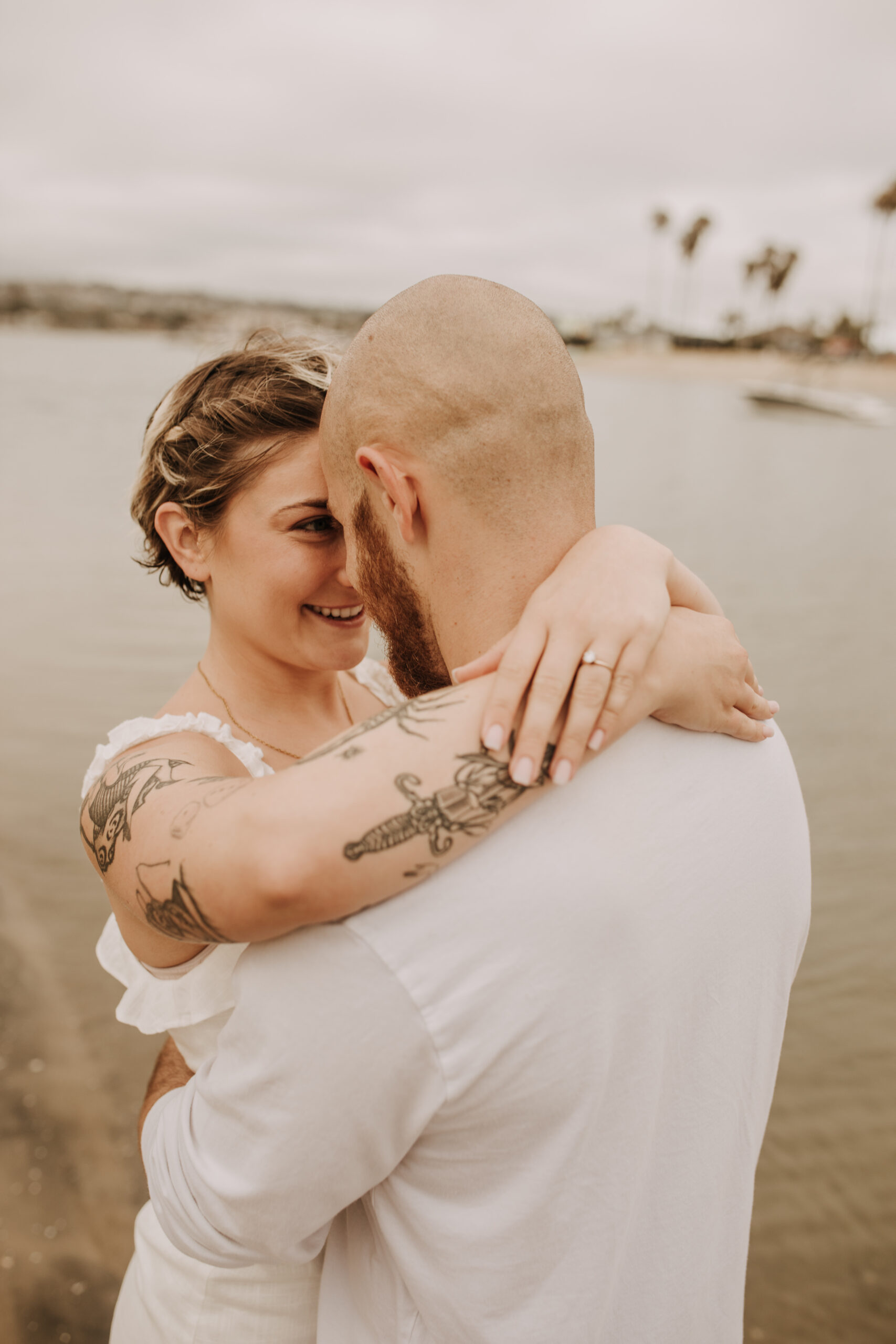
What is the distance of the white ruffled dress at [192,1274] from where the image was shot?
1.76m

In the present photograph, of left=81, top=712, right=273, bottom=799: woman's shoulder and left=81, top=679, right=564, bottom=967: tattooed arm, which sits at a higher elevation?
left=81, top=679, right=564, bottom=967: tattooed arm

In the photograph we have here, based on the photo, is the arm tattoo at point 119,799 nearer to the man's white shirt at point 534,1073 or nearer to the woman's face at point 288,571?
the man's white shirt at point 534,1073

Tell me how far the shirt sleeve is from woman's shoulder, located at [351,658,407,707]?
1.70 metres

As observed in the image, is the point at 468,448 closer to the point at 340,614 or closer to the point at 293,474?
the point at 293,474

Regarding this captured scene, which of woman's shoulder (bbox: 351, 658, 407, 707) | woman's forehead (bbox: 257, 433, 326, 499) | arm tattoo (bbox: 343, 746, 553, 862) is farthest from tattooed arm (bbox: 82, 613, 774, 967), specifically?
woman's shoulder (bbox: 351, 658, 407, 707)

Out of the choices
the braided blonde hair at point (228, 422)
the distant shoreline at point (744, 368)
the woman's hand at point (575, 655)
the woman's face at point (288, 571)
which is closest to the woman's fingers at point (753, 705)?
the woman's hand at point (575, 655)

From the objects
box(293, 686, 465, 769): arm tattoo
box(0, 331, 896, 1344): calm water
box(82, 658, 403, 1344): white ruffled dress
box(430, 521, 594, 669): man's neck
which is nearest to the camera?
box(293, 686, 465, 769): arm tattoo

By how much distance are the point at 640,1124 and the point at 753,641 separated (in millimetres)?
9340

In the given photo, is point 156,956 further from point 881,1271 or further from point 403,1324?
point 881,1271

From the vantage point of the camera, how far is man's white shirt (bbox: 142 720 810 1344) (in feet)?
3.68

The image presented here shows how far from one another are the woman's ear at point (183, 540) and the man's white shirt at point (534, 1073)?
4.39ft

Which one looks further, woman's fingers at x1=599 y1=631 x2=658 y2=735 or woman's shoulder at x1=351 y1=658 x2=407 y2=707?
woman's shoulder at x1=351 y1=658 x2=407 y2=707

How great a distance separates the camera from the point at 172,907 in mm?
1313

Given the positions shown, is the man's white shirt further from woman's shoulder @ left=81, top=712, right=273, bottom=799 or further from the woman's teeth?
the woman's teeth
